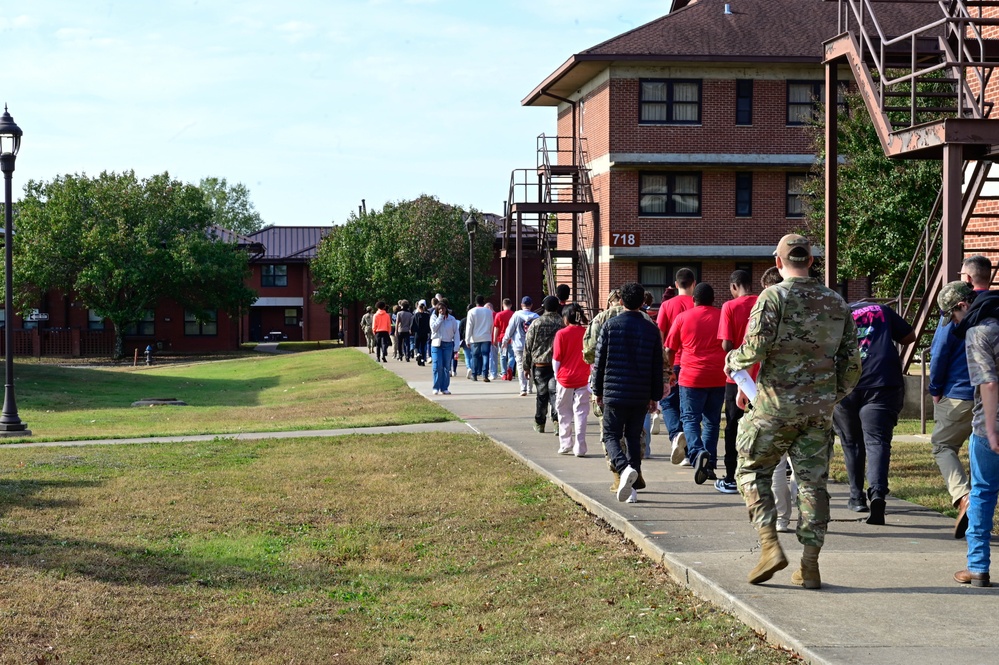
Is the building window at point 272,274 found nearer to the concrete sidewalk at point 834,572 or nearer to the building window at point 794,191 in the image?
the building window at point 794,191

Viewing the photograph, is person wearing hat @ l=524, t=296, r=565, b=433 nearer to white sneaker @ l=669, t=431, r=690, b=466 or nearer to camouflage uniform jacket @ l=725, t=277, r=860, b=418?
white sneaker @ l=669, t=431, r=690, b=466

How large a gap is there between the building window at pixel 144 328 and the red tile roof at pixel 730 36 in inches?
1392

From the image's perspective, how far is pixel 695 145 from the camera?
117 ft

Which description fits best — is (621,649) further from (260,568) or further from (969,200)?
(969,200)

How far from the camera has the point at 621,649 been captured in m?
6.04

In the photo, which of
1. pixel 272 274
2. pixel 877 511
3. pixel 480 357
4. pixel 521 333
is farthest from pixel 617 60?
pixel 272 274

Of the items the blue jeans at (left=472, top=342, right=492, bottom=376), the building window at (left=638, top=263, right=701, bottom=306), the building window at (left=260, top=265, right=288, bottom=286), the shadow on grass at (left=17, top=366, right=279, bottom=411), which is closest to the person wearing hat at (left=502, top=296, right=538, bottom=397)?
the blue jeans at (left=472, top=342, right=492, bottom=376)

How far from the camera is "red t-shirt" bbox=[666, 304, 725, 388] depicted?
10.7 metres

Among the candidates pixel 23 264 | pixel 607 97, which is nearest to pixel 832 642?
pixel 607 97

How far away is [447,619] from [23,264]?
187 feet

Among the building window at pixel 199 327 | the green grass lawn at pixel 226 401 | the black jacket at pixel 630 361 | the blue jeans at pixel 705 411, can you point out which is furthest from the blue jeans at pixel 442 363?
the building window at pixel 199 327

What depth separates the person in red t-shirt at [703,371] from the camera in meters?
10.7

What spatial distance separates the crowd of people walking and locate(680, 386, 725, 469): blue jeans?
12mm

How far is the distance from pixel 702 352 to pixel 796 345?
164 inches
